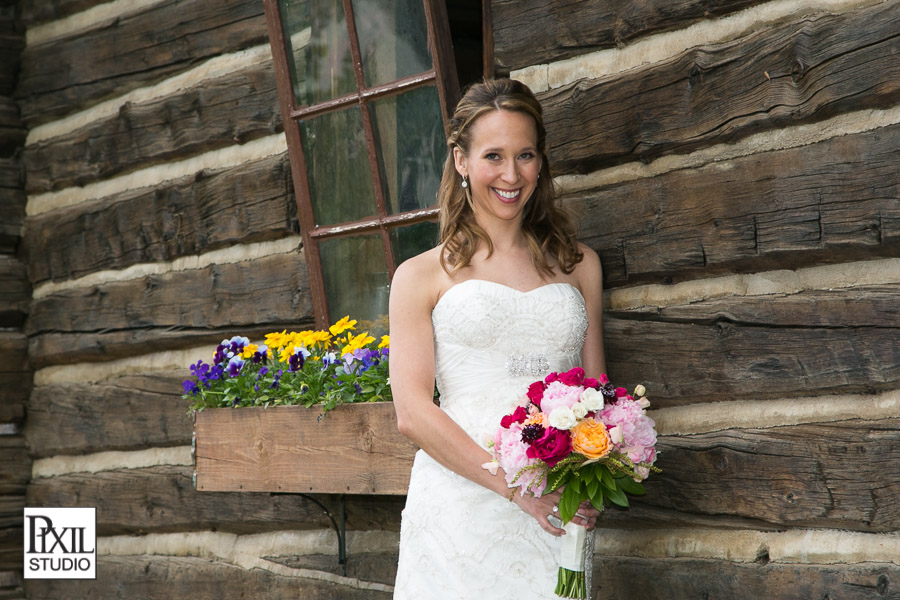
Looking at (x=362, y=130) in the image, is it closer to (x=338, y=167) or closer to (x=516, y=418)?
(x=338, y=167)

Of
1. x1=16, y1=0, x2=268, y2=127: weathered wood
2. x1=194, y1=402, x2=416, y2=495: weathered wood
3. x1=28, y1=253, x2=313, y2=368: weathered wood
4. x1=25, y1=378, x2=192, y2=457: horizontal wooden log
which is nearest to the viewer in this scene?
x1=194, y1=402, x2=416, y2=495: weathered wood

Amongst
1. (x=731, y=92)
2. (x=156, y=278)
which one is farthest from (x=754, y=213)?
(x=156, y=278)

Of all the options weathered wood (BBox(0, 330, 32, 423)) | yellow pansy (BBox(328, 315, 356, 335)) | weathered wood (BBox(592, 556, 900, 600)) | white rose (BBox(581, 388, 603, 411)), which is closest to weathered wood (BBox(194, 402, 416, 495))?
yellow pansy (BBox(328, 315, 356, 335))

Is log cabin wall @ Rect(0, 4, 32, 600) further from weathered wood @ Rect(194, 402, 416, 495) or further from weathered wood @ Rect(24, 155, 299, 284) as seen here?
weathered wood @ Rect(194, 402, 416, 495)

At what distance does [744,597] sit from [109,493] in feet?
11.2

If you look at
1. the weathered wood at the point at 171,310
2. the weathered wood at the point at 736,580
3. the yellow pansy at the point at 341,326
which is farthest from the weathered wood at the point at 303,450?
the weathered wood at the point at 736,580

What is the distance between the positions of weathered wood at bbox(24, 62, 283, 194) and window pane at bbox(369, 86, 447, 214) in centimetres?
67

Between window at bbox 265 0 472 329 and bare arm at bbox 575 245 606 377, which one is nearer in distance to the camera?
bare arm at bbox 575 245 606 377

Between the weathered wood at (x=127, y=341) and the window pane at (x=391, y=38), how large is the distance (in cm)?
101

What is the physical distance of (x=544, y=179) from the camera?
10.1ft

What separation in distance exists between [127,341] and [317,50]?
1820mm

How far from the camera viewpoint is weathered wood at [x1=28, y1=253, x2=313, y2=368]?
4254 mm

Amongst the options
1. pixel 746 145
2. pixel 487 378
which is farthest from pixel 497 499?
pixel 746 145

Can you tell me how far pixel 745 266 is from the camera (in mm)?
2721
